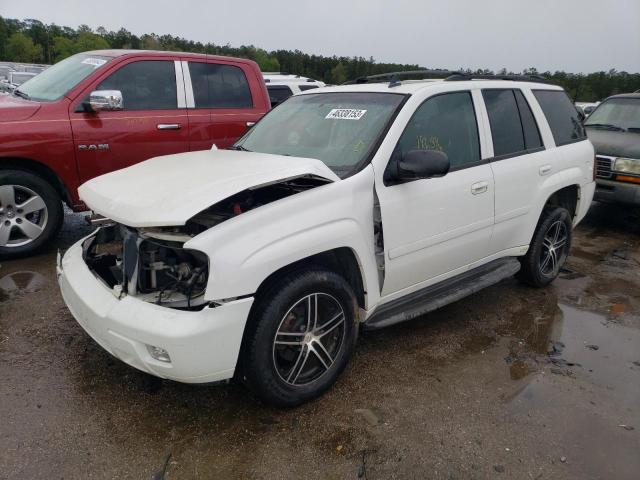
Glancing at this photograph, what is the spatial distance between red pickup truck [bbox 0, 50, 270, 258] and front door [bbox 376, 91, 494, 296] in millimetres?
2972

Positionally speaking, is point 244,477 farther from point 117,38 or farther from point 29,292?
point 117,38

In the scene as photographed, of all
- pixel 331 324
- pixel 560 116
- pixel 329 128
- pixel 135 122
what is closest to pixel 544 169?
pixel 560 116

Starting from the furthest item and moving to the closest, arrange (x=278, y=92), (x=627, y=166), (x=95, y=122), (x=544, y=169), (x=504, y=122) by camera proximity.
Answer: (x=278, y=92), (x=627, y=166), (x=95, y=122), (x=544, y=169), (x=504, y=122)

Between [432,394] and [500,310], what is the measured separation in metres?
1.55

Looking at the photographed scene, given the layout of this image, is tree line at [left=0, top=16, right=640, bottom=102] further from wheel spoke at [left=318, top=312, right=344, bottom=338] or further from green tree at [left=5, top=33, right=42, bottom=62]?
wheel spoke at [left=318, top=312, right=344, bottom=338]

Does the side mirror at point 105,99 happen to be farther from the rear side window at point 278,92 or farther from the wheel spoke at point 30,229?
the rear side window at point 278,92

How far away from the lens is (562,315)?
4.27 meters

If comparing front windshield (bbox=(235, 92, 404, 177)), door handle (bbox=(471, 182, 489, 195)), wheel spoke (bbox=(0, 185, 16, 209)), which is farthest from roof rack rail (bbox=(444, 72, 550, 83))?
wheel spoke (bbox=(0, 185, 16, 209))

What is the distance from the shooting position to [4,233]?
464 centimetres

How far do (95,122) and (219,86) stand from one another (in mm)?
1529

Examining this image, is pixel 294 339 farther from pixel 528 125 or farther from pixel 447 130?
pixel 528 125

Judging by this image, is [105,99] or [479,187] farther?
[105,99]

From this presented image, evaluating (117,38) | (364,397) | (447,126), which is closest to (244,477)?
(364,397)

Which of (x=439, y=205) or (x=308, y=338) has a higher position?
(x=439, y=205)
